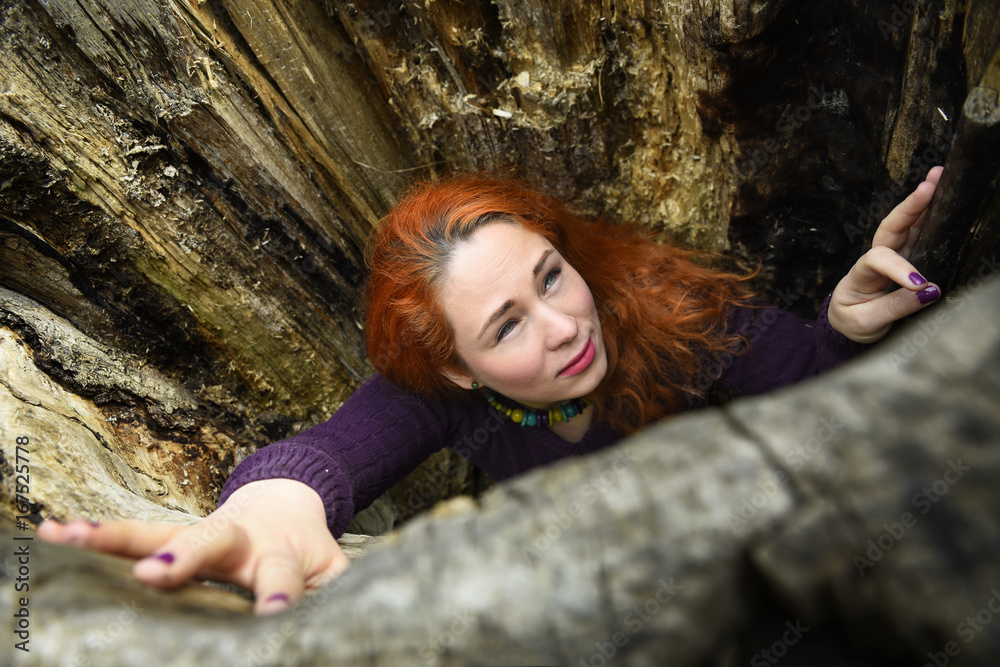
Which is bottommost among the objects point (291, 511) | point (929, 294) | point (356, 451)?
point (929, 294)

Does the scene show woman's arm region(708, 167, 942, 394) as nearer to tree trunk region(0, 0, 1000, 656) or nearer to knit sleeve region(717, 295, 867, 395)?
knit sleeve region(717, 295, 867, 395)

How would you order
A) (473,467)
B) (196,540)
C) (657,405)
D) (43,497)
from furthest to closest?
(473,467), (657,405), (43,497), (196,540)

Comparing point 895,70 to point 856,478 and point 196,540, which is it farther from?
point 196,540

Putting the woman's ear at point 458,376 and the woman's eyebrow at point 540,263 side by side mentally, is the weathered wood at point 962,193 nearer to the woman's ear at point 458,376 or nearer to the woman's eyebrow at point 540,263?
the woman's eyebrow at point 540,263

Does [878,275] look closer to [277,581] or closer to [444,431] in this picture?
[444,431]

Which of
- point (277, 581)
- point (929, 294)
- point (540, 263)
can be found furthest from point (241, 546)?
point (929, 294)

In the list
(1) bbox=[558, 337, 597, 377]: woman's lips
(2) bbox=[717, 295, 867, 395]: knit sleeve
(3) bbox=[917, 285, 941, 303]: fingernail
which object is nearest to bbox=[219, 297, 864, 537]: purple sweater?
(2) bbox=[717, 295, 867, 395]: knit sleeve

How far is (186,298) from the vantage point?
7.32 ft

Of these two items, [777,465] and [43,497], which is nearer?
[777,465]

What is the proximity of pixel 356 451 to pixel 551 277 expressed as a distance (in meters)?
0.80

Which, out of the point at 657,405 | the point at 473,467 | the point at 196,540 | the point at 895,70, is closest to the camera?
the point at 196,540

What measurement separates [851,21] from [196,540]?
203cm

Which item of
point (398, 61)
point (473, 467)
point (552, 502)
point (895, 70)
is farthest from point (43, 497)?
point (895, 70)

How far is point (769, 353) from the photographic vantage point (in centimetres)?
210
